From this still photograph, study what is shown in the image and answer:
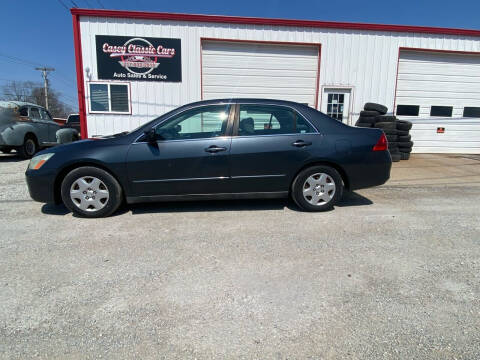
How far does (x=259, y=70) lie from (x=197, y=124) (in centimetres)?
635

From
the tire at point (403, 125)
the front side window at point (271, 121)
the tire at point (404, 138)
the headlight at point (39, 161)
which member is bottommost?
the headlight at point (39, 161)

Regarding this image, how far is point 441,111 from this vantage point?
10305mm

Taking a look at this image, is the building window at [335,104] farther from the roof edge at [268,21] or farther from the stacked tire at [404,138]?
the roof edge at [268,21]

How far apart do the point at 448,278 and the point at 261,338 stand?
181cm

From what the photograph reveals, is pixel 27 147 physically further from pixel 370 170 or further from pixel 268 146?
pixel 370 170

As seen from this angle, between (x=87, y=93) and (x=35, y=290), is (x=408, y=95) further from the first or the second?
(x=35, y=290)

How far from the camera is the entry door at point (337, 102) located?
31.8 feet

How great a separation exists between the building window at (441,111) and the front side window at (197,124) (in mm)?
9663

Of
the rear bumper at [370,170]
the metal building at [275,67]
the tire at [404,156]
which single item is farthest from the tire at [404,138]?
the rear bumper at [370,170]

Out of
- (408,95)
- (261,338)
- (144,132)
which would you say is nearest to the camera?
(261,338)

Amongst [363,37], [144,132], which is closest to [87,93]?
[144,132]

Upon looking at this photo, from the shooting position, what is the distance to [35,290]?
→ 2271 mm

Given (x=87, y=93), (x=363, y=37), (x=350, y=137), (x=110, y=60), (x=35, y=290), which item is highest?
(x=363, y=37)

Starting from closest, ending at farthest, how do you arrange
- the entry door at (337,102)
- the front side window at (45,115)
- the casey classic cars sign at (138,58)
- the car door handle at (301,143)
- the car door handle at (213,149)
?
the car door handle at (213,149)
the car door handle at (301,143)
the casey classic cars sign at (138,58)
the entry door at (337,102)
the front side window at (45,115)
